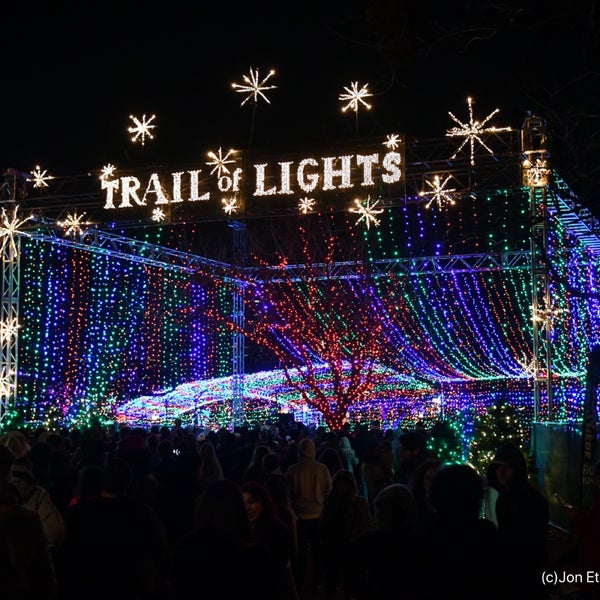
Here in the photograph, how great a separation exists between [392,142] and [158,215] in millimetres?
4980

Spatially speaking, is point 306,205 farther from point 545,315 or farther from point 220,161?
point 545,315

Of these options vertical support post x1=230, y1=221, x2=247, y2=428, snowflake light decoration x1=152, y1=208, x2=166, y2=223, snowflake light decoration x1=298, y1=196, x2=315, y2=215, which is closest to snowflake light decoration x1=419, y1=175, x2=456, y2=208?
snowflake light decoration x1=298, y1=196, x2=315, y2=215

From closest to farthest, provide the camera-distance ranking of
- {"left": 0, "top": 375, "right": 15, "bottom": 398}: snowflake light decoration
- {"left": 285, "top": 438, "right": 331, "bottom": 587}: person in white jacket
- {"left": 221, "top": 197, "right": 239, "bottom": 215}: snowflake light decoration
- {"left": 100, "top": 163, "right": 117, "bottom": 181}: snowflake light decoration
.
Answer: {"left": 285, "top": 438, "right": 331, "bottom": 587}: person in white jacket → {"left": 221, "top": 197, "right": 239, "bottom": 215}: snowflake light decoration → {"left": 100, "top": 163, "right": 117, "bottom": 181}: snowflake light decoration → {"left": 0, "top": 375, "right": 15, "bottom": 398}: snowflake light decoration

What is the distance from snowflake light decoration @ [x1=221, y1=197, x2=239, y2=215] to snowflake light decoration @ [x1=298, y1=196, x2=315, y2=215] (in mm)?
1321

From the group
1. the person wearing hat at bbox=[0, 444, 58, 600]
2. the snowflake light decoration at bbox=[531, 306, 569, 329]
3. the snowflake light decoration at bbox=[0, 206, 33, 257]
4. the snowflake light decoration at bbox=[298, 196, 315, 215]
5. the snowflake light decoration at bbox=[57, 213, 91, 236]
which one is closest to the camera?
the person wearing hat at bbox=[0, 444, 58, 600]

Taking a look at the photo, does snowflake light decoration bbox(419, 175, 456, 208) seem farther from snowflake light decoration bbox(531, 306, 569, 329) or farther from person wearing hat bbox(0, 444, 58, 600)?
person wearing hat bbox(0, 444, 58, 600)

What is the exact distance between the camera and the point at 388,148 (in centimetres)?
1650

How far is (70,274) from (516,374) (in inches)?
604

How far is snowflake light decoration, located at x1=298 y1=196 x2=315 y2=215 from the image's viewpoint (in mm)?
16891

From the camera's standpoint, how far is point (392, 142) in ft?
54.0

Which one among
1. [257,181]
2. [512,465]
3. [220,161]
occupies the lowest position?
[512,465]

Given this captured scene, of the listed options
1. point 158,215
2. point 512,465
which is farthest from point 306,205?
point 512,465

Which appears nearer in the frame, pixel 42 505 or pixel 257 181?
pixel 42 505

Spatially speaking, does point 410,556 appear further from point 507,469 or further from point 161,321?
point 161,321
